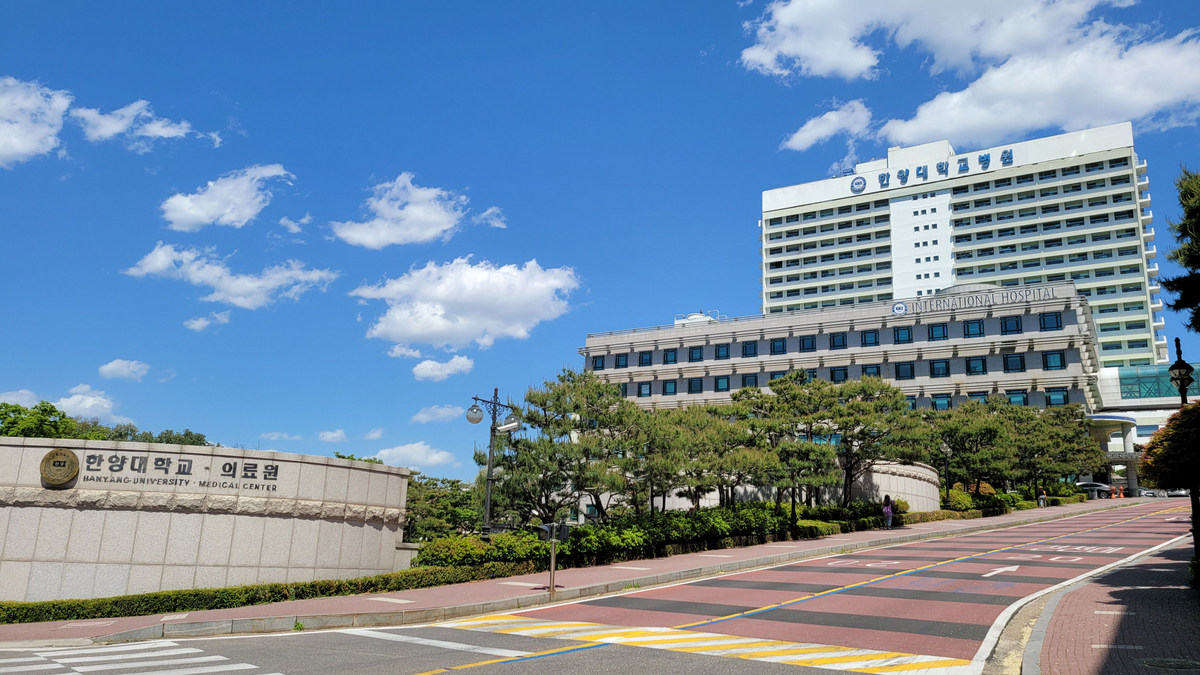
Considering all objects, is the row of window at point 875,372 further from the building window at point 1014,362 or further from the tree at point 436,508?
the tree at point 436,508

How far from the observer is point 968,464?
51156 millimetres

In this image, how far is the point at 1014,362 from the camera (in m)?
71.2

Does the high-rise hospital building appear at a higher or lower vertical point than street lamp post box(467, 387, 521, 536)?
higher

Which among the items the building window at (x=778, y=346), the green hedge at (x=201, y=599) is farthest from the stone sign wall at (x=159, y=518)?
the building window at (x=778, y=346)

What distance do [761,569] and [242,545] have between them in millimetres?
14955

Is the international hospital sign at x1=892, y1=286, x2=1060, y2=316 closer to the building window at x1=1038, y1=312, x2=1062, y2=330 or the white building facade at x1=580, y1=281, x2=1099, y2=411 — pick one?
the white building facade at x1=580, y1=281, x2=1099, y2=411

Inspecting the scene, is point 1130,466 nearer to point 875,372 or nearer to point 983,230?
point 875,372

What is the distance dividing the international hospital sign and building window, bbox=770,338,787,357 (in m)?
Answer: 11.3

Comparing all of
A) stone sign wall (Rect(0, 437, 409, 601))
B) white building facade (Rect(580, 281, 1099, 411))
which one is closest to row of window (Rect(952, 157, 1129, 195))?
white building facade (Rect(580, 281, 1099, 411))

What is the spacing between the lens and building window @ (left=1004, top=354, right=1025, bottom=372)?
70938mm

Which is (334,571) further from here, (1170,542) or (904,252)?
(904,252)

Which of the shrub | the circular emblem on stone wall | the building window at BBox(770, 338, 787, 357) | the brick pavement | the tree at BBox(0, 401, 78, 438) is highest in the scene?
the building window at BBox(770, 338, 787, 357)

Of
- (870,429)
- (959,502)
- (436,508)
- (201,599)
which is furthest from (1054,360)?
(201,599)

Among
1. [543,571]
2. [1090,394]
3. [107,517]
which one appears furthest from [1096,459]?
[107,517]
